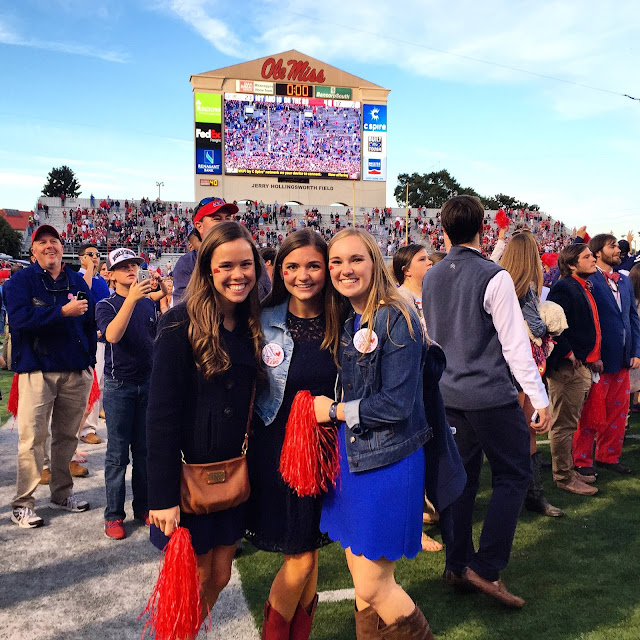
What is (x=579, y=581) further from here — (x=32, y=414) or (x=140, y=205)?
(x=140, y=205)

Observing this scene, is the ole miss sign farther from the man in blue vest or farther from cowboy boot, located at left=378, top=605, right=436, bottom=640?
cowboy boot, located at left=378, top=605, right=436, bottom=640

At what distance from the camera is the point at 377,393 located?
Answer: 2.07m

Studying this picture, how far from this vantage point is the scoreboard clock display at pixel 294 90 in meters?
41.4

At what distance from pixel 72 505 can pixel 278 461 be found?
2969 millimetres

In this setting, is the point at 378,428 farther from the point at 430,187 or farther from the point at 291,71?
the point at 430,187

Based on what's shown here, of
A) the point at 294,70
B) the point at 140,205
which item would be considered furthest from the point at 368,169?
the point at 140,205

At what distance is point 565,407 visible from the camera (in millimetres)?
4789

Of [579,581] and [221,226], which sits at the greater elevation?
[221,226]

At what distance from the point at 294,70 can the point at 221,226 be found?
143 ft

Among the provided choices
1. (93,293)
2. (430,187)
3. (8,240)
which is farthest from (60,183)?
(93,293)

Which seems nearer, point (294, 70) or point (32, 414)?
point (32, 414)

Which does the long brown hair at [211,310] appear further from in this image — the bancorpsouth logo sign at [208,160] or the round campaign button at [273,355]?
the bancorpsouth logo sign at [208,160]

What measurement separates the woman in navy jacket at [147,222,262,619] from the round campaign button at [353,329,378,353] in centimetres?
38

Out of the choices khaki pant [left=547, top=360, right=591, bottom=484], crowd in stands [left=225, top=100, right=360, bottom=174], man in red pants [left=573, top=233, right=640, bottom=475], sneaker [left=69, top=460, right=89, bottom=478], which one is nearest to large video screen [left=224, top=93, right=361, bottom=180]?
crowd in stands [left=225, top=100, right=360, bottom=174]
